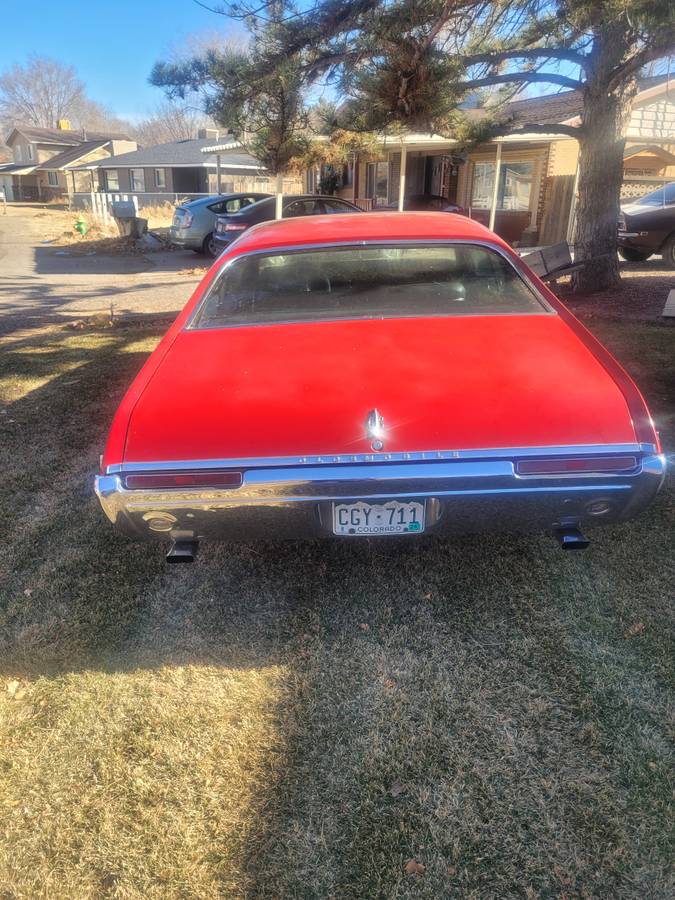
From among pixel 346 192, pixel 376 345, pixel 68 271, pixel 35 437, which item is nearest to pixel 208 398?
pixel 376 345

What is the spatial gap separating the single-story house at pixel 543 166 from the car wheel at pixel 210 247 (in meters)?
4.57

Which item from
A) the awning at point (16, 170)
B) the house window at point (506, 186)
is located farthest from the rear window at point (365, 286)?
the awning at point (16, 170)

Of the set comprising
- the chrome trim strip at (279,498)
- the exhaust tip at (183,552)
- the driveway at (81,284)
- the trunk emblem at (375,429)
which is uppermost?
the trunk emblem at (375,429)

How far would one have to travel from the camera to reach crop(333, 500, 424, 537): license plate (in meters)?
2.30

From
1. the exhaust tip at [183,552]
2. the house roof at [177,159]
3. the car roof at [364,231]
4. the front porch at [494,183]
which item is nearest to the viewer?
the exhaust tip at [183,552]

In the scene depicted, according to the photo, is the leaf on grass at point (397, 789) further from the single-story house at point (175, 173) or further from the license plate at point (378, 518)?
the single-story house at point (175, 173)

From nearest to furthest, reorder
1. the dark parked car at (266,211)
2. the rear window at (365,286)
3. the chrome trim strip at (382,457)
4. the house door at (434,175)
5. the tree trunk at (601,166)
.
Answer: the chrome trim strip at (382,457) < the rear window at (365,286) < the tree trunk at (601,166) < the dark parked car at (266,211) < the house door at (434,175)

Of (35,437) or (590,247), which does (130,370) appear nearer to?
(35,437)

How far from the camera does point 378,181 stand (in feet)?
75.1

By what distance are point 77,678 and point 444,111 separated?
25.5 feet

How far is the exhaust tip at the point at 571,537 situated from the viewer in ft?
7.86

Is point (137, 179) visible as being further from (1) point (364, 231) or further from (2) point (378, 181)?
(1) point (364, 231)

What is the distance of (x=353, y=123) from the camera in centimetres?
842

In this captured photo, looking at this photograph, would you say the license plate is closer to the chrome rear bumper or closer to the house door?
the chrome rear bumper
